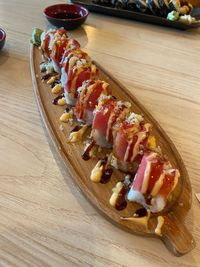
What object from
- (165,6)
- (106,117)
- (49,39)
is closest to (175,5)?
(165,6)

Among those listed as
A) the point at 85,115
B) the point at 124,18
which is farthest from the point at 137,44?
the point at 85,115

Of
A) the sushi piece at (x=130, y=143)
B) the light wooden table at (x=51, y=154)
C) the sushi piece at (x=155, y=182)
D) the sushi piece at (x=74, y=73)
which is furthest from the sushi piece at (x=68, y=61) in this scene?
the sushi piece at (x=155, y=182)

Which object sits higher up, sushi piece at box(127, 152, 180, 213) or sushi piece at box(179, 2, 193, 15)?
sushi piece at box(179, 2, 193, 15)

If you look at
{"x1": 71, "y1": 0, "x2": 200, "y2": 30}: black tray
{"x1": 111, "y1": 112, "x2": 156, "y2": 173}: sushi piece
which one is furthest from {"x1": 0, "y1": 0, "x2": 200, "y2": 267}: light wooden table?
{"x1": 111, "y1": 112, "x2": 156, "y2": 173}: sushi piece

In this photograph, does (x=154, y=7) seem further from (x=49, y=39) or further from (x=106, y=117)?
(x=106, y=117)

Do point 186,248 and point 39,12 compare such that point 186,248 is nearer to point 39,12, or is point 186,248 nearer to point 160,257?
point 160,257

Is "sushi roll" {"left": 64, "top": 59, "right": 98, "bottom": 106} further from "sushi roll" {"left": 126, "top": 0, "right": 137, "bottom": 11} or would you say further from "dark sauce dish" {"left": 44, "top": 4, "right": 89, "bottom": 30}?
"sushi roll" {"left": 126, "top": 0, "right": 137, "bottom": 11}
